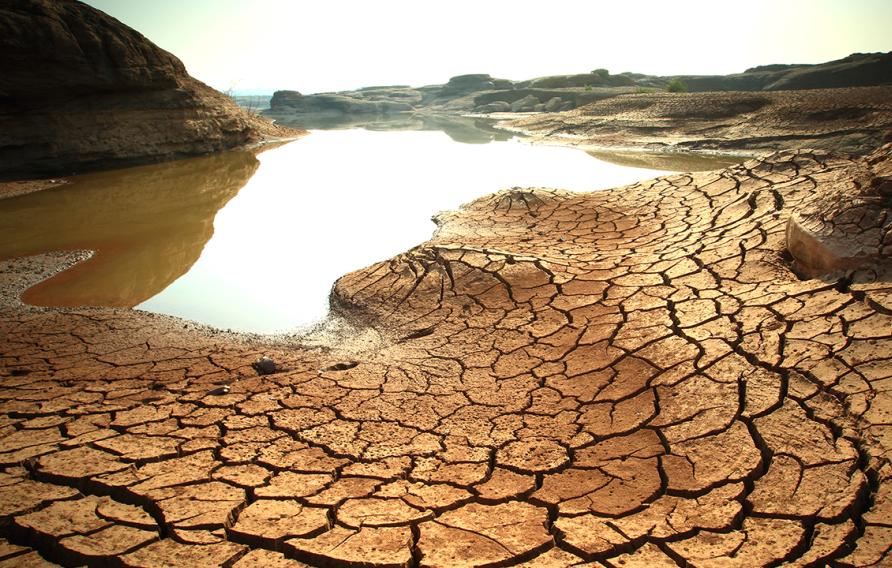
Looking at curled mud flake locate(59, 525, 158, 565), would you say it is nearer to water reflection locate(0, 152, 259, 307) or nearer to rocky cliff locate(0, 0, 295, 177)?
water reflection locate(0, 152, 259, 307)

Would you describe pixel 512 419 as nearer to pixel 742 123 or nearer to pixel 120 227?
pixel 120 227

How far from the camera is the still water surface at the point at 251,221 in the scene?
17.5 ft

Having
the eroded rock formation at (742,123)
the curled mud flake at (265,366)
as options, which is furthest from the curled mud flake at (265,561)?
the eroded rock formation at (742,123)

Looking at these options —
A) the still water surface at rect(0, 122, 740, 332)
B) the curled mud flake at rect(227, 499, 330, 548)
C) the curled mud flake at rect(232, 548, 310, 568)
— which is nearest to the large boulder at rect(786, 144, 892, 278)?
the curled mud flake at rect(227, 499, 330, 548)

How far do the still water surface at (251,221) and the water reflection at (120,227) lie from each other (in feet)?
0.07

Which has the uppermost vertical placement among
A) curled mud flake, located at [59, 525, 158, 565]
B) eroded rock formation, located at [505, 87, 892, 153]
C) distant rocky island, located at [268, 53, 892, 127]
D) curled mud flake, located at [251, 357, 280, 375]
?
distant rocky island, located at [268, 53, 892, 127]

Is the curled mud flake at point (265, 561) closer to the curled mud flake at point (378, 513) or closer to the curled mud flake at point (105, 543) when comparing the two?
the curled mud flake at point (378, 513)

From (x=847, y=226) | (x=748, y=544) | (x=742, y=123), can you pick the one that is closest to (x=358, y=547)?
(x=748, y=544)

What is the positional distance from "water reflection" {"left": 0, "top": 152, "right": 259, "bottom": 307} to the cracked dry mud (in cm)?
80

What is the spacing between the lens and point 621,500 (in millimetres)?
2162

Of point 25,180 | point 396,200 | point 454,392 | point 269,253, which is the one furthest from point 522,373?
point 25,180

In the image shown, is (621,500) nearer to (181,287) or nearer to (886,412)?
(886,412)

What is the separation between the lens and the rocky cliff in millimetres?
11438

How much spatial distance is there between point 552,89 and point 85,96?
25135 millimetres
